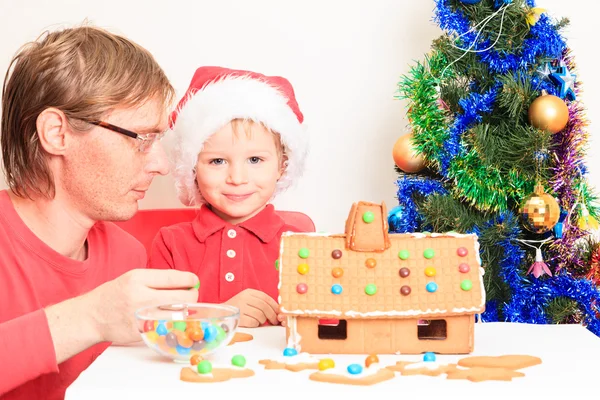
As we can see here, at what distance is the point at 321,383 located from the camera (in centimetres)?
100

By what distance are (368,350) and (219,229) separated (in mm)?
721

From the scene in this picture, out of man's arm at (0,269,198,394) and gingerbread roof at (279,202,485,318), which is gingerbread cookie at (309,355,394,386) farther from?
man's arm at (0,269,198,394)

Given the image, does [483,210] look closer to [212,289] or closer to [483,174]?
[483,174]

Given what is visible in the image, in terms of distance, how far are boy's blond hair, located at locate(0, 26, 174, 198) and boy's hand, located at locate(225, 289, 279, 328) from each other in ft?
1.62

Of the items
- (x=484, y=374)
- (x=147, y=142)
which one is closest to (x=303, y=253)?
(x=484, y=374)

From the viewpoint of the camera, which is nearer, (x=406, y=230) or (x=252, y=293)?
(x=252, y=293)

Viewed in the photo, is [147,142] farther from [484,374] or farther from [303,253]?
[484,374]

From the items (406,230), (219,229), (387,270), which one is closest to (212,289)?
(219,229)

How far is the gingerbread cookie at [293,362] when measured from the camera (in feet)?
3.50

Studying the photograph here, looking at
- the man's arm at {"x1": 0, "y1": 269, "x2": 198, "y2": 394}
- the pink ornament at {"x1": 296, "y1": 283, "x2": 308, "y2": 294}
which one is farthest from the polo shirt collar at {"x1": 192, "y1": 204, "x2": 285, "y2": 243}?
the pink ornament at {"x1": 296, "y1": 283, "x2": 308, "y2": 294}

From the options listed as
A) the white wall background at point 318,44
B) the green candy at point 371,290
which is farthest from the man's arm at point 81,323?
the white wall background at point 318,44

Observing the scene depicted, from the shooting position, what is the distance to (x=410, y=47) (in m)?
2.26

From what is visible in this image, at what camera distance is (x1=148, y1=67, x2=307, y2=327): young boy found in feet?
5.56

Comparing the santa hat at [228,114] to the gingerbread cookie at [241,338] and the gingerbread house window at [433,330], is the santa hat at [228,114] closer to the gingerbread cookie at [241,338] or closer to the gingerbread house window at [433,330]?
the gingerbread cookie at [241,338]
